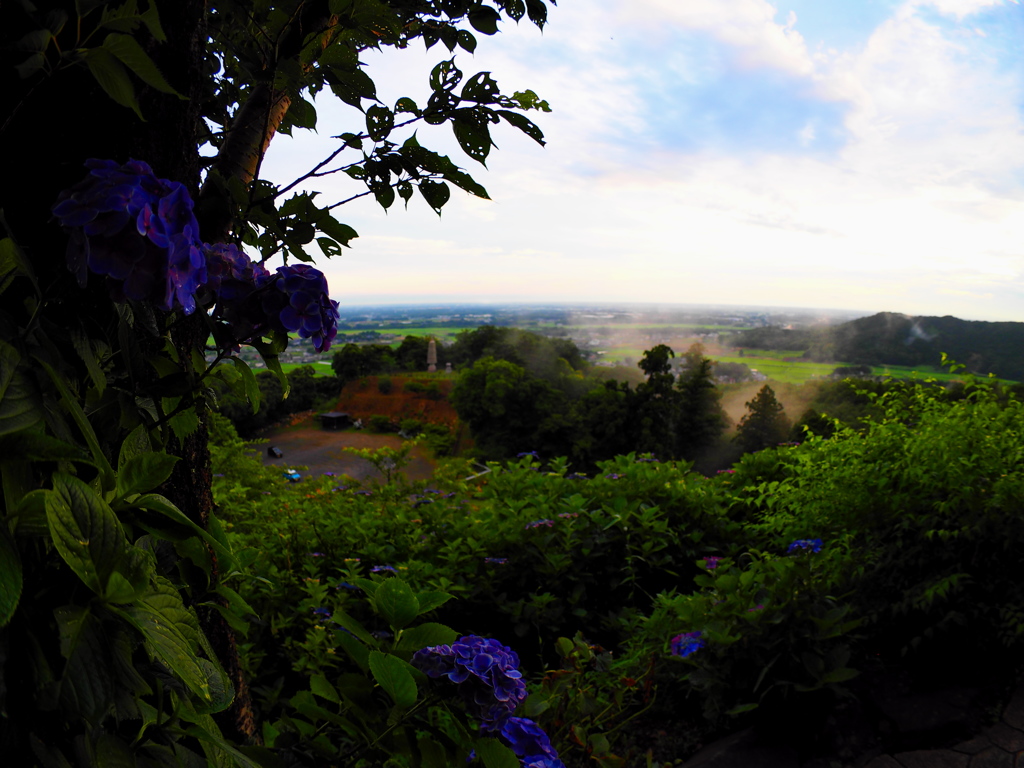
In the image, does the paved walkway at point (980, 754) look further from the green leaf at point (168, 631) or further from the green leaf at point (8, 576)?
the green leaf at point (8, 576)

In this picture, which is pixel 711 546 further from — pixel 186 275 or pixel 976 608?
pixel 186 275

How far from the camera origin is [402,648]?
3.30 feet

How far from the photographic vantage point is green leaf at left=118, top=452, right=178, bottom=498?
0.57 meters

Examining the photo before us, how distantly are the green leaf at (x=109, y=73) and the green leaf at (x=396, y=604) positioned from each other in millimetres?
802

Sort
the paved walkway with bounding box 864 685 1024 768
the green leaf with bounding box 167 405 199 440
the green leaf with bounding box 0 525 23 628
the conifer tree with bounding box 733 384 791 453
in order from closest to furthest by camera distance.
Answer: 1. the green leaf with bounding box 0 525 23 628
2. the green leaf with bounding box 167 405 199 440
3. the paved walkway with bounding box 864 685 1024 768
4. the conifer tree with bounding box 733 384 791 453

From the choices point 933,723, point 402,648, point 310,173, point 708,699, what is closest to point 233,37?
point 310,173

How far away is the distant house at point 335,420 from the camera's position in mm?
17062

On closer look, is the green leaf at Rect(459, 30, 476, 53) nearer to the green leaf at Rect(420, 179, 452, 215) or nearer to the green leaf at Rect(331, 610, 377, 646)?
the green leaf at Rect(420, 179, 452, 215)

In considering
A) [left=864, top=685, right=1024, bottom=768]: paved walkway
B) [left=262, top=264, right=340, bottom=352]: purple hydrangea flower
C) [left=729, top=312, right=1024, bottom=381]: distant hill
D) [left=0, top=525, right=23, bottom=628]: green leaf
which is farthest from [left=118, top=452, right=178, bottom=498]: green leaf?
[left=729, top=312, right=1024, bottom=381]: distant hill

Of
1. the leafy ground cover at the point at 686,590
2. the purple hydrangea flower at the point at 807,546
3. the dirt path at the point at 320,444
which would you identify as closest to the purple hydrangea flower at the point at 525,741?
the leafy ground cover at the point at 686,590

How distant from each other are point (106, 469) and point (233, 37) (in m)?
1.54

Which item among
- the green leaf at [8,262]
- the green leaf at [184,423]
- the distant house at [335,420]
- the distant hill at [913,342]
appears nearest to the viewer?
the green leaf at [8,262]

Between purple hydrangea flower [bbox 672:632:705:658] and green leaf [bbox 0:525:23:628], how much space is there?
1918 mm

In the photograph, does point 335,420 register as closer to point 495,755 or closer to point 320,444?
point 320,444
